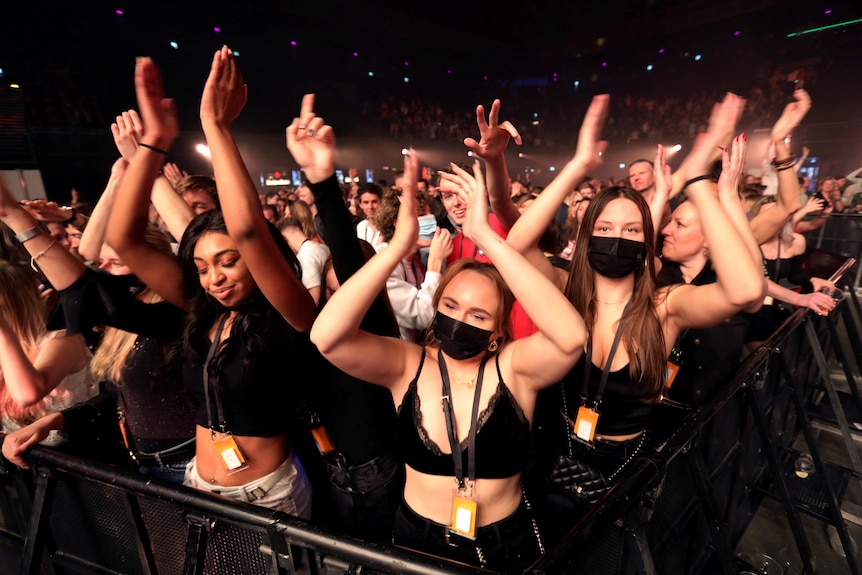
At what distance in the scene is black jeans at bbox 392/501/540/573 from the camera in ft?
4.58

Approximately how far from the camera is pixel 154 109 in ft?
5.13

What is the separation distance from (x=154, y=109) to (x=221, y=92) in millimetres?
337

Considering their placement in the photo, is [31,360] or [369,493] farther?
[31,360]

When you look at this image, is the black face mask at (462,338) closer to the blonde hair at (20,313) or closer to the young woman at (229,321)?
the young woman at (229,321)

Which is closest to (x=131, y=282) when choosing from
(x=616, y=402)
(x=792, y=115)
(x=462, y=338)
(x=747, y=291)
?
(x=462, y=338)

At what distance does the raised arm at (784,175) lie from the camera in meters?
2.83

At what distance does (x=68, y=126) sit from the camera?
10.0m

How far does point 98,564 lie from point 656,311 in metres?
2.46

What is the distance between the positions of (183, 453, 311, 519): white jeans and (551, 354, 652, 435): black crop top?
1185 mm

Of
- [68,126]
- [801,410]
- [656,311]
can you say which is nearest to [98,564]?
[656,311]

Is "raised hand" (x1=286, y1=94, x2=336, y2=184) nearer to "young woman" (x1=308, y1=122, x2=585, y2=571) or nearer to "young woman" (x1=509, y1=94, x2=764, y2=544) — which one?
"young woman" (x1=308, y1=122, x2=585, y2=571)

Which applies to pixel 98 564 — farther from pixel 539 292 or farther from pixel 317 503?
pixel 539 292

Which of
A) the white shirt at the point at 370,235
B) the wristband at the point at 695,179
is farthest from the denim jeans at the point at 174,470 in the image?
the wristband at the point at 695,179

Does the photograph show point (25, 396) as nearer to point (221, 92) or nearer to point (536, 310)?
point (221, 92)
